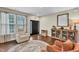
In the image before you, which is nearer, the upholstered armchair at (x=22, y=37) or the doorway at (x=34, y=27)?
the upholstered armchair at (x=22, y=37)

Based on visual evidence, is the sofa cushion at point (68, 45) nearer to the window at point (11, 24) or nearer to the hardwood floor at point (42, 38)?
the hardwood floor at point (42, 38)

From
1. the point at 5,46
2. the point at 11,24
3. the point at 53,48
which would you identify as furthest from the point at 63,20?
the point at 5,46

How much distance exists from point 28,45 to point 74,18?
1274 mm

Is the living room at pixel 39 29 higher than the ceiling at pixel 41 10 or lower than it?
lower

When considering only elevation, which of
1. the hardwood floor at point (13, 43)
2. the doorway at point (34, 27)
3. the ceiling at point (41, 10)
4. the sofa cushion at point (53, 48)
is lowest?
the sofa cushion at point (53, 48)

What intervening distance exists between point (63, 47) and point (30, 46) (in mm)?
779

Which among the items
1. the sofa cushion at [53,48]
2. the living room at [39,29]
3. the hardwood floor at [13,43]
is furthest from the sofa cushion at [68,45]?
the hardwood floor at [13,43]

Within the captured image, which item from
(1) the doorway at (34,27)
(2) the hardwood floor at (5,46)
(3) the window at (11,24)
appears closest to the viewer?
(2) the hardwood floor at (5,46)

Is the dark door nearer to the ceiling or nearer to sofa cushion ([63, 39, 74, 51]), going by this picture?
the ceiling

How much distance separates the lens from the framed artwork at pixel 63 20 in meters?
2.30

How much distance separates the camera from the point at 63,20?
7.77 feet

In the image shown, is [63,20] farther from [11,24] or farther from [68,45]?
[11,24]
